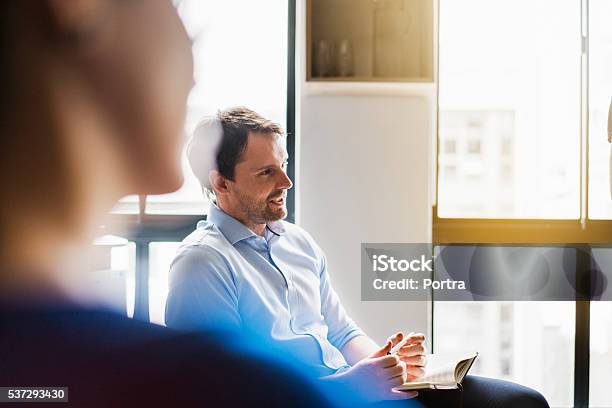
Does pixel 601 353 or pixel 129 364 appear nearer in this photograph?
pixel 129 364

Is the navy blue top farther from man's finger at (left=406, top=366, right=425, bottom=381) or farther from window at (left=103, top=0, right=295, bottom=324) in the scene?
window at (left=103, top=0, right=295, bottom=324)

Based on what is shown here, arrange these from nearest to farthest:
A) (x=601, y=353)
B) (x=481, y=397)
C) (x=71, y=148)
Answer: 1. (x=71, y=148)
2. (x=481, y=397)
3. (x=601, y=353)

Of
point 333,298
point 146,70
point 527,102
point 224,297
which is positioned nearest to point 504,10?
point 527,102

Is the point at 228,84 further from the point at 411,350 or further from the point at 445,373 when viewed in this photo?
the point at 445,373

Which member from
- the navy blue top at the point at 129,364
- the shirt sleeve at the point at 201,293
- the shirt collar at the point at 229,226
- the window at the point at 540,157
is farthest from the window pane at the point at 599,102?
the navy blue top at the point at 129,364

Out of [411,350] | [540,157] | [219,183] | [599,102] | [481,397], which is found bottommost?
[481,397]

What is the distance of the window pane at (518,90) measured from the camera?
2.43 meters

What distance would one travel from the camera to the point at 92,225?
18.9 inches

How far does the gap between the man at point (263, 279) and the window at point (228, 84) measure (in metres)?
0.74

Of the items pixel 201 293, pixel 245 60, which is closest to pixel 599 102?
pixel 245 60

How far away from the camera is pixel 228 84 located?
7.85 feet

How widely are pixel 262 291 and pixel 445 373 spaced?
1.64ft

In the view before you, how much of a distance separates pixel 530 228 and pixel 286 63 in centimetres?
127

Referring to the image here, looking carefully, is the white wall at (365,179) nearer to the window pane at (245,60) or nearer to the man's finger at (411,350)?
the window pane at (245,60)
